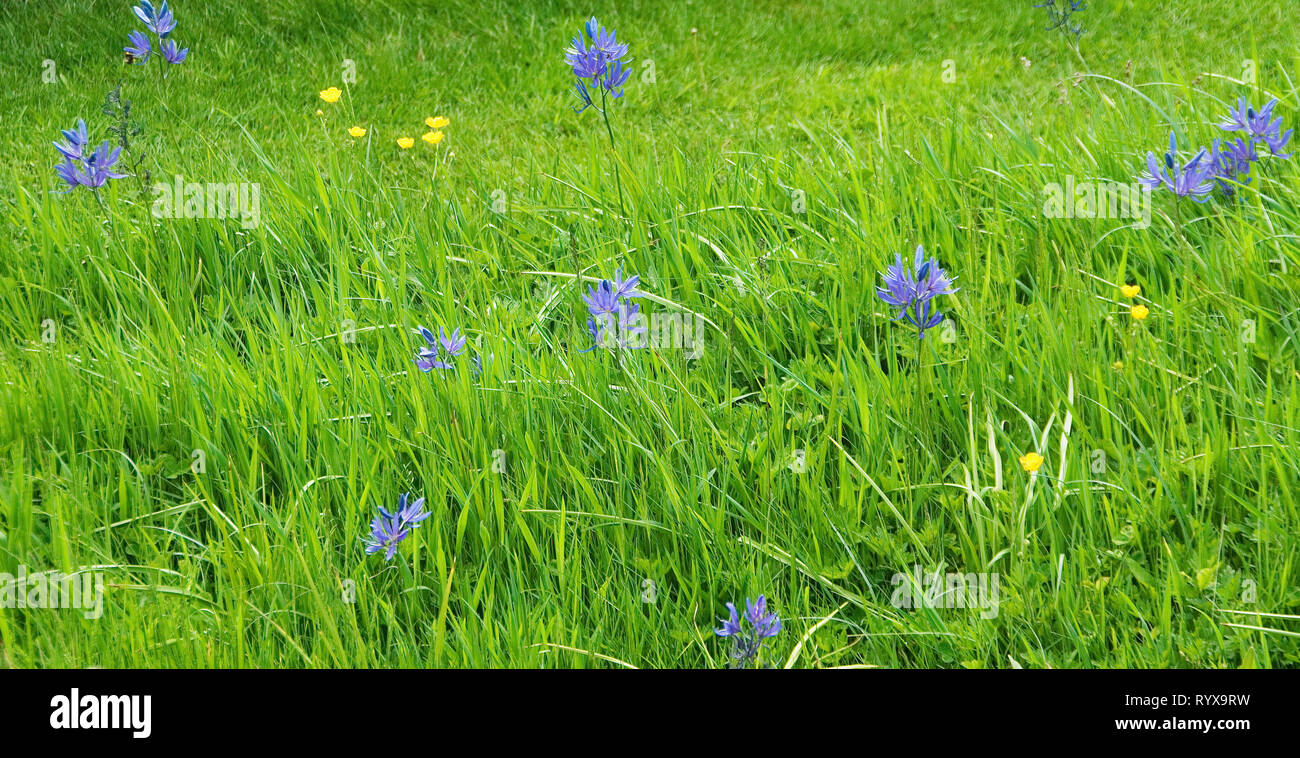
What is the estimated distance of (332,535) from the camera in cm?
230

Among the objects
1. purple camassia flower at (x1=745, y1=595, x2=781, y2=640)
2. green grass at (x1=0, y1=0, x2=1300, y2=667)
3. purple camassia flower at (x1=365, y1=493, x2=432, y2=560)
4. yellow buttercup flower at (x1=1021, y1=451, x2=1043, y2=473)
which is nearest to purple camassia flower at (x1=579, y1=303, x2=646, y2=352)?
green grass at (x1=0, y1=0, x2=1300, y2=667)

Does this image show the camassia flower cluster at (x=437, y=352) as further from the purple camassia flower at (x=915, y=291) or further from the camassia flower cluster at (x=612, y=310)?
the purple camassia flower at (x=915, y=291)

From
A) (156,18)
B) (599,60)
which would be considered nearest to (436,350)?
(599,60)

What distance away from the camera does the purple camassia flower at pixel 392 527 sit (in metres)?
2.10

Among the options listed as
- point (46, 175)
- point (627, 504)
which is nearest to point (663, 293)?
point (627, 504)

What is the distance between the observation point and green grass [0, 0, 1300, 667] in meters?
2.08

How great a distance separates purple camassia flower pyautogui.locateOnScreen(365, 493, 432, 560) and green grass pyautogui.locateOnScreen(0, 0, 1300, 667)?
0.07m

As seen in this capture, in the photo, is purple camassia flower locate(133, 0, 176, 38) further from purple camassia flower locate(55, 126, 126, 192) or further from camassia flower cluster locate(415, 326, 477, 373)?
camassia flower cluster locate(415, 326, 477, 373)

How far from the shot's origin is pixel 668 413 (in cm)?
250

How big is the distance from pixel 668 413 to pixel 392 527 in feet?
2.33

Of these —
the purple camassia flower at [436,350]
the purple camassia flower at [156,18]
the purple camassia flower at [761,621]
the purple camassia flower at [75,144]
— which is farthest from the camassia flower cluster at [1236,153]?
the purple camassia flower at [75,144]

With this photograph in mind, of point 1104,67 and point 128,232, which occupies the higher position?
point 1104,67

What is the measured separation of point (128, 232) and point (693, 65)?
113 inches
